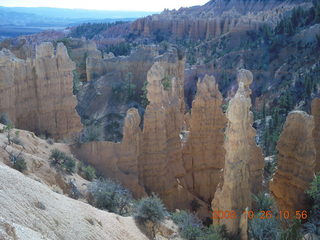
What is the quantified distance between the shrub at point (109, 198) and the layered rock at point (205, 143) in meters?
6.96

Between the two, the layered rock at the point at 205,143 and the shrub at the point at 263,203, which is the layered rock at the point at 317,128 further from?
the shrub at the point at 263,203

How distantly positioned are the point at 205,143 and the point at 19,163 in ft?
36.9

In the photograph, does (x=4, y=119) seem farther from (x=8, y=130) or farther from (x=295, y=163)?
(x=295, y=163)

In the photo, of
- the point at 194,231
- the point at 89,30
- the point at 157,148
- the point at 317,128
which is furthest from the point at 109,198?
the point at 89,30

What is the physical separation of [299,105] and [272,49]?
76.4 ft

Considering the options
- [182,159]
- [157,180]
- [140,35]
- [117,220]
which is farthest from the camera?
[140,35]

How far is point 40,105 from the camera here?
87.0ft

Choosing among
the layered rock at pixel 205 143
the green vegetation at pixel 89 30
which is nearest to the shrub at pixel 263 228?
the layered rock at pixel 205 143

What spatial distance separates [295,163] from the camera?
672 inches

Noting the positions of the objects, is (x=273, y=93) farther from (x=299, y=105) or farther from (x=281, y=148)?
(x=281, y=148)

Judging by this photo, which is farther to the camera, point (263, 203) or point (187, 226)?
point (187, 226)

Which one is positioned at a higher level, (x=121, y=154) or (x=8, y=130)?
(x=8, y=130)

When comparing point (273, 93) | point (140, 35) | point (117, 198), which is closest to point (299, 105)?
point (273, 93)

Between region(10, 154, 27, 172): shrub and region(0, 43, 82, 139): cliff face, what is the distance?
7570mm
